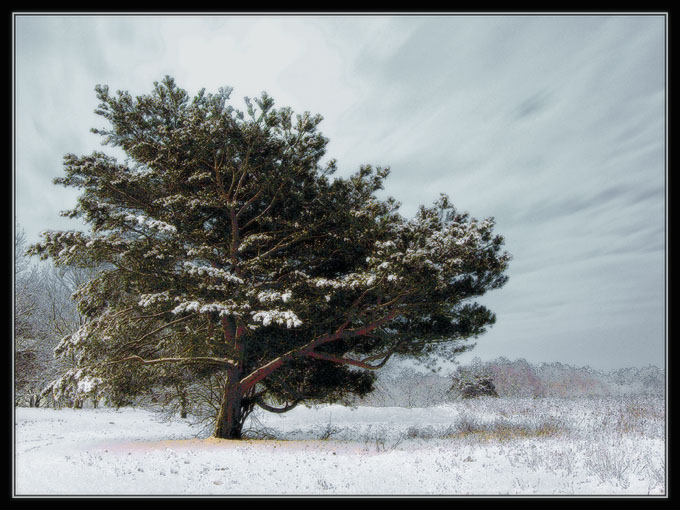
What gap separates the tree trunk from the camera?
12820 mm

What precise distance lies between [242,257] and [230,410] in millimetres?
4614

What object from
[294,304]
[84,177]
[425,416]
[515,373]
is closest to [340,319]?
[294,304]

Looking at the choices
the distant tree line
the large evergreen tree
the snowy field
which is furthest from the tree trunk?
the distant tree line

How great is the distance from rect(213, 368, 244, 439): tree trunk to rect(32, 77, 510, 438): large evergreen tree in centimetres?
4

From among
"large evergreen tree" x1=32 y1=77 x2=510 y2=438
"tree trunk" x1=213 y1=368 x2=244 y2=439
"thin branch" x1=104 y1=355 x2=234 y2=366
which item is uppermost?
"large evergreen tree" x1=32 y1=77 x2=510 y2=438

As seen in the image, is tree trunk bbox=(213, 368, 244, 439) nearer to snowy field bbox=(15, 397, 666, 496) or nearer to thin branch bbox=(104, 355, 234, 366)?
thin branch bbox=(104, 355, 234, 366)

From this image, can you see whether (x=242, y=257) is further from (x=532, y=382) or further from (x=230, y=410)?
(x=532, y=382)

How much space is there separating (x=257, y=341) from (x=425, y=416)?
12.9 metres

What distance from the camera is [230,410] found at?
13.0 m

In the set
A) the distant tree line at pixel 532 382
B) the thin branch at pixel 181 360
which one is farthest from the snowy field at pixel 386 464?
the distant tree line at pixel 532 382

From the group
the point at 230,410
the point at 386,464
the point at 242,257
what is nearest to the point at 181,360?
the point at 230,410

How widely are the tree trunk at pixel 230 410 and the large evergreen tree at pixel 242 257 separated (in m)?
0.04

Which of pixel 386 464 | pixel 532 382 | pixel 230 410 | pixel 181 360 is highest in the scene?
pixel 181 360
